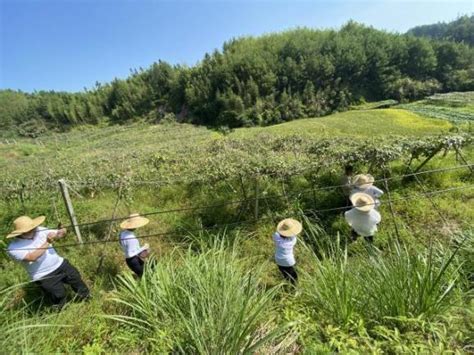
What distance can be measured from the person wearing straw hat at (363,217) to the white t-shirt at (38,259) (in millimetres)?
4354

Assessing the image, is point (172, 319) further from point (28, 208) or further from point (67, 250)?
point (28, 208)

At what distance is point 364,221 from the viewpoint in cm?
438

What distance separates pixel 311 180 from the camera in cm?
651

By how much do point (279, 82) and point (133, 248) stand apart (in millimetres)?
51155

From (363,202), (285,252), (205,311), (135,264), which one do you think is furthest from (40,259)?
(363,202)

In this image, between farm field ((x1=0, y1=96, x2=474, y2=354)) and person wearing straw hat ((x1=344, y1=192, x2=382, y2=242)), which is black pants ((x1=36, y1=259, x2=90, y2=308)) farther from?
person wearing straw hat ((x1=344, y1=192, x2=382, y2=242))

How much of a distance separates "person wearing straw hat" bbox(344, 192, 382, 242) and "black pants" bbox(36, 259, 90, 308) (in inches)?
162

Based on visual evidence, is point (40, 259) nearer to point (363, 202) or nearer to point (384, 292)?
point (384, 292)

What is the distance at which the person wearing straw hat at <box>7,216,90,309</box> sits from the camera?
10.8 feet

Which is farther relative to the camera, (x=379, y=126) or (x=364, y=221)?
(x=379, y=126)

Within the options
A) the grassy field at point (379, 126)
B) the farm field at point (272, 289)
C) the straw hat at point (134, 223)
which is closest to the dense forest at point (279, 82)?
the grassy field at point (379, 126)

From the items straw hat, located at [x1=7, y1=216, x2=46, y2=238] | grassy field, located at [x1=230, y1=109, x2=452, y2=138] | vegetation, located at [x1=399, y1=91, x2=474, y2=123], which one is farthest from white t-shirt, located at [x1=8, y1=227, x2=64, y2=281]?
vegetation, located at [x1=399, y1=91, x2=474, y2=123]

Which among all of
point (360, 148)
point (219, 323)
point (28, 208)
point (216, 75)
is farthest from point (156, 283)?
point (216, 75)

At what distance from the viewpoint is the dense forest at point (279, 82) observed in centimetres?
4622
